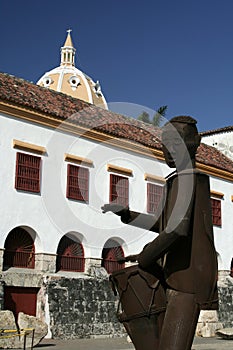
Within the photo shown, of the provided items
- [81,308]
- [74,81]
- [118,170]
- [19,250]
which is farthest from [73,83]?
[81,308]

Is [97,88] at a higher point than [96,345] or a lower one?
higher

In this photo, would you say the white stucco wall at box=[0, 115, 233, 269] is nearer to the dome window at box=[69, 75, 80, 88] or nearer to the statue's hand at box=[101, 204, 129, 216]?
the statue's hand at box=[101, 204, 129, 216]

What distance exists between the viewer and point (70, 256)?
18.0m

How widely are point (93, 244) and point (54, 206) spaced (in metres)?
2.13

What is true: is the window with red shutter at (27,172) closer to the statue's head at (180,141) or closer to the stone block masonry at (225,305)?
the stone block masonry at (225,305)

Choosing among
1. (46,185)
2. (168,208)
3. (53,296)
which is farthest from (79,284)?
(168,208)

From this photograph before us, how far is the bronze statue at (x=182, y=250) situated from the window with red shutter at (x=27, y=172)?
1303 cm

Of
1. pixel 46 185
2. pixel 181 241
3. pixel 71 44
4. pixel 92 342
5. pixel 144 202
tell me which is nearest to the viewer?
pixel 181 241

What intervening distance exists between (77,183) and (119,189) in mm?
1899

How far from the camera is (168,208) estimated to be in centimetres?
363

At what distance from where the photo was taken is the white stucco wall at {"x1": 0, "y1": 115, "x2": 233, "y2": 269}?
1622 cm

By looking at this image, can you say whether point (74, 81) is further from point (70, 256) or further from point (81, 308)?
point (81, 308)

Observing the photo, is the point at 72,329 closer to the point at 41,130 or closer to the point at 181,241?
the point at 41,130

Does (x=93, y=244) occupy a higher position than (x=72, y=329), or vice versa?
(x=93, y=244)
